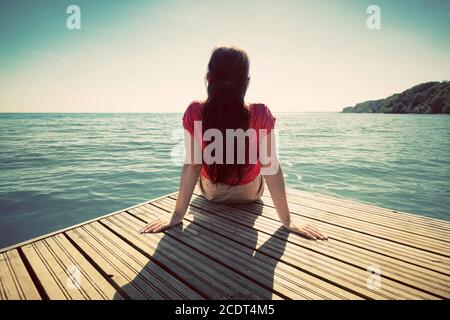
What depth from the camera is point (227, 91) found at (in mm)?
2307

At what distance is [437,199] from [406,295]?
8.43 meters

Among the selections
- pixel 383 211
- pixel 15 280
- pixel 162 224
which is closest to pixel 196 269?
pixel 162 224

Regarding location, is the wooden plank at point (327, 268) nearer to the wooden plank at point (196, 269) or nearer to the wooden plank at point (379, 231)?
the wooden plank at point (196, 269)

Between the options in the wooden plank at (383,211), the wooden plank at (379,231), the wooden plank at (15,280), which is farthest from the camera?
the wooden plank at (383,211)

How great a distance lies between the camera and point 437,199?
26.0ft

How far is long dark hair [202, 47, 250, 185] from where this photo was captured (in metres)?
2.21

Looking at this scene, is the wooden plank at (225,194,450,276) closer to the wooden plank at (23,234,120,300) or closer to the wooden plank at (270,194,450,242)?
the wooden plank at (270,194,450,242)

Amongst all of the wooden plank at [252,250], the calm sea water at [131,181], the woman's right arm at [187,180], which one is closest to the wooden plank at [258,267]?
the wooden plank at [252,250]

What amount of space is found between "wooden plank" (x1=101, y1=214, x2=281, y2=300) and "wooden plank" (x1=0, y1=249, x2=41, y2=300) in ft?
2.67

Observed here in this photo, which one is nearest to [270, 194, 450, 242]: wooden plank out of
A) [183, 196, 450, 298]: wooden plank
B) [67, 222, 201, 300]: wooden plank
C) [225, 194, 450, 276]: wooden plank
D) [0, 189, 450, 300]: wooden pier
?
[0, 189, 450, 300]: wooden pier

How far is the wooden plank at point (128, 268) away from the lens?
5.65ft

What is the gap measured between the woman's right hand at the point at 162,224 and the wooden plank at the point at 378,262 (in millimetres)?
629

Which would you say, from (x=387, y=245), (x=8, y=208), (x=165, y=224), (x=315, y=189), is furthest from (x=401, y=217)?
(x=8, y=208)
